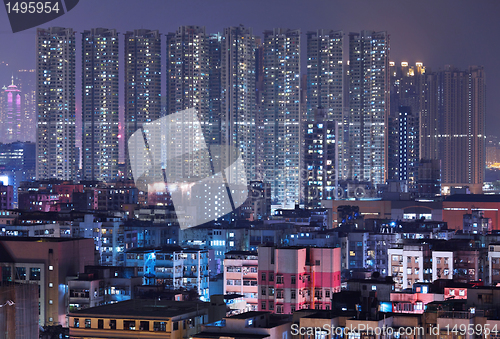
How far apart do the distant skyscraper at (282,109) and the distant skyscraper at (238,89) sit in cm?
121

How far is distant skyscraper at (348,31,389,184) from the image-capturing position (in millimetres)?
56531

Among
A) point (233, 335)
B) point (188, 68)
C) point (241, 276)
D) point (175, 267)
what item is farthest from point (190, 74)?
point (233, 335)

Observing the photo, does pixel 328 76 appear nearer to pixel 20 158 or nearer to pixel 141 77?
pixel 141 77

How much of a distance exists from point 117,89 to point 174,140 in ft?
17.6

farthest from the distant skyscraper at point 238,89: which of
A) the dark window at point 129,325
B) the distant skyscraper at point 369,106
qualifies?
the dark window at point 129,325

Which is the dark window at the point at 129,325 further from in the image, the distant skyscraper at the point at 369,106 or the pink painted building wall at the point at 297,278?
the distant skyscraper at the point at 369,106

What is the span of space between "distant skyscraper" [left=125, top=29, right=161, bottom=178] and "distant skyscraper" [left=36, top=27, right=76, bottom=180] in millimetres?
3920

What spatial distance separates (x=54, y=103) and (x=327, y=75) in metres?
17.2

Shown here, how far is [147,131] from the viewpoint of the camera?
177 feet

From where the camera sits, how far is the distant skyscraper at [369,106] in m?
56.5

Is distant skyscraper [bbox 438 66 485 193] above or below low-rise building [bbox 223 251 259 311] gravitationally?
above

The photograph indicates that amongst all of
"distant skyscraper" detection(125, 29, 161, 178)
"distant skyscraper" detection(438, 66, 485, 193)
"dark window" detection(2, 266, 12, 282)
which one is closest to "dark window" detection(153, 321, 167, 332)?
"dark window" detection(2, 266, 12, 282)

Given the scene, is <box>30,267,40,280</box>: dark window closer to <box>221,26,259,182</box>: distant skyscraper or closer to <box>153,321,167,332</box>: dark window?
<box>153,321,167,332</box>: dark window

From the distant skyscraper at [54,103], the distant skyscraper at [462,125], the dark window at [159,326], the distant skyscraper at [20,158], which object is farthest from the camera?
the distant skyscraper at [462,125]
